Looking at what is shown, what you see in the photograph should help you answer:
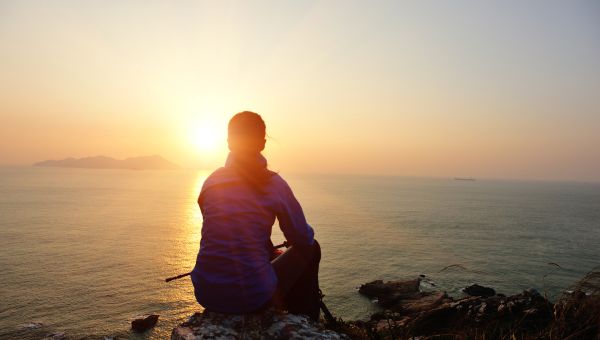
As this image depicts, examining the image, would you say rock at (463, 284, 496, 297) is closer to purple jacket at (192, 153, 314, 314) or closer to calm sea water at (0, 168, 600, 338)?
calm sea water at (0, 168, 600, 338)

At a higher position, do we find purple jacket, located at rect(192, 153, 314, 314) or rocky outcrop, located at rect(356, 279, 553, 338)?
purple jacket, located at rect(192, 153, 314, 314)

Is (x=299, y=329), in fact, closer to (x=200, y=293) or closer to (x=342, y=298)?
(x=200, y=293)

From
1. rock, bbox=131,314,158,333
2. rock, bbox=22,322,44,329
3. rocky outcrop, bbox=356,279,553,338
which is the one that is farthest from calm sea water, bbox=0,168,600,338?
rocky outcrop, bbox=356,279,553,338

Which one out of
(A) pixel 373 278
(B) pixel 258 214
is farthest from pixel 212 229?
(A) pixel 373 278

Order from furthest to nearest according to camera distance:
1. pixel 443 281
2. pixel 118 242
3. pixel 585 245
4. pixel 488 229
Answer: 1. pixel 488 229
2. pixel 585 245
3. pixel 118 242
4. pixel 443 281

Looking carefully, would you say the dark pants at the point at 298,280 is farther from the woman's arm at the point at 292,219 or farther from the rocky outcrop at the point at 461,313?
the rocky outcrop at the point at 461,313

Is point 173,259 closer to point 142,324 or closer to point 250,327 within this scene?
point 142,324

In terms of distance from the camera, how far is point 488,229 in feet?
249

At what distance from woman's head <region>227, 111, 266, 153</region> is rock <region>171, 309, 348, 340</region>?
5.68 feet

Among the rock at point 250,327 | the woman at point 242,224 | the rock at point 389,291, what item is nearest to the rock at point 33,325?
the rock at point 389,291

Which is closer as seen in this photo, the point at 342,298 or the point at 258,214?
the point at 258,214

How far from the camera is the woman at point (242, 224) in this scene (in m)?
3.59

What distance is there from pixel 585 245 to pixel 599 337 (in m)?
70.5

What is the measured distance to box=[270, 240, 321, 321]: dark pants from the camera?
13.5ft
